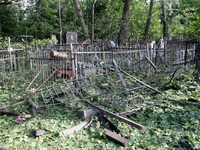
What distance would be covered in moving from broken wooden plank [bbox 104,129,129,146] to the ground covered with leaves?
3.0 inches

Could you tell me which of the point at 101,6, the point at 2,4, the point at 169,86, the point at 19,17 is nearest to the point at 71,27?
the point at 101,6

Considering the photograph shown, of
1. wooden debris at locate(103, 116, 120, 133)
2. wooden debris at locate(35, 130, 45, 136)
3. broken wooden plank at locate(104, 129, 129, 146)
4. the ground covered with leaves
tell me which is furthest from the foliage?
broken wooden plank at locate(104, 129, 129, 146)

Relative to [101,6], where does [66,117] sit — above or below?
below

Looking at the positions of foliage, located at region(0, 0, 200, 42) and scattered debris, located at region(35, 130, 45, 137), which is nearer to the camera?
scattered debris, located at region(35, 130, 45, 137)

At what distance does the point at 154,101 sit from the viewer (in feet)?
17.7

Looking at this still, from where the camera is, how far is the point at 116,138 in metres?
3.65

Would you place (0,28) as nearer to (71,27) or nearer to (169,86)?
(71,27)

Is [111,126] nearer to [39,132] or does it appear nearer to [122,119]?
[122,119]

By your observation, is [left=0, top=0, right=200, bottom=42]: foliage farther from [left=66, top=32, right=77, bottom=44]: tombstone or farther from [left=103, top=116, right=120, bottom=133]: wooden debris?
[left=103, top=116, right=120, bottom=133]: wooden debris

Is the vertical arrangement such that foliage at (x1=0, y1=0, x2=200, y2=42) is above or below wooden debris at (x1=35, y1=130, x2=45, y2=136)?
above

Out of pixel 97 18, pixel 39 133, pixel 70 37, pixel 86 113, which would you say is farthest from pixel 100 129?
pixel 97 18

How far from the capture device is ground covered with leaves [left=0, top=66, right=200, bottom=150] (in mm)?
3506

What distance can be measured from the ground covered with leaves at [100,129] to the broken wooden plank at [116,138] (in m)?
0.08

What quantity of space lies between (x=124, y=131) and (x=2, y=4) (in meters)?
20.7
